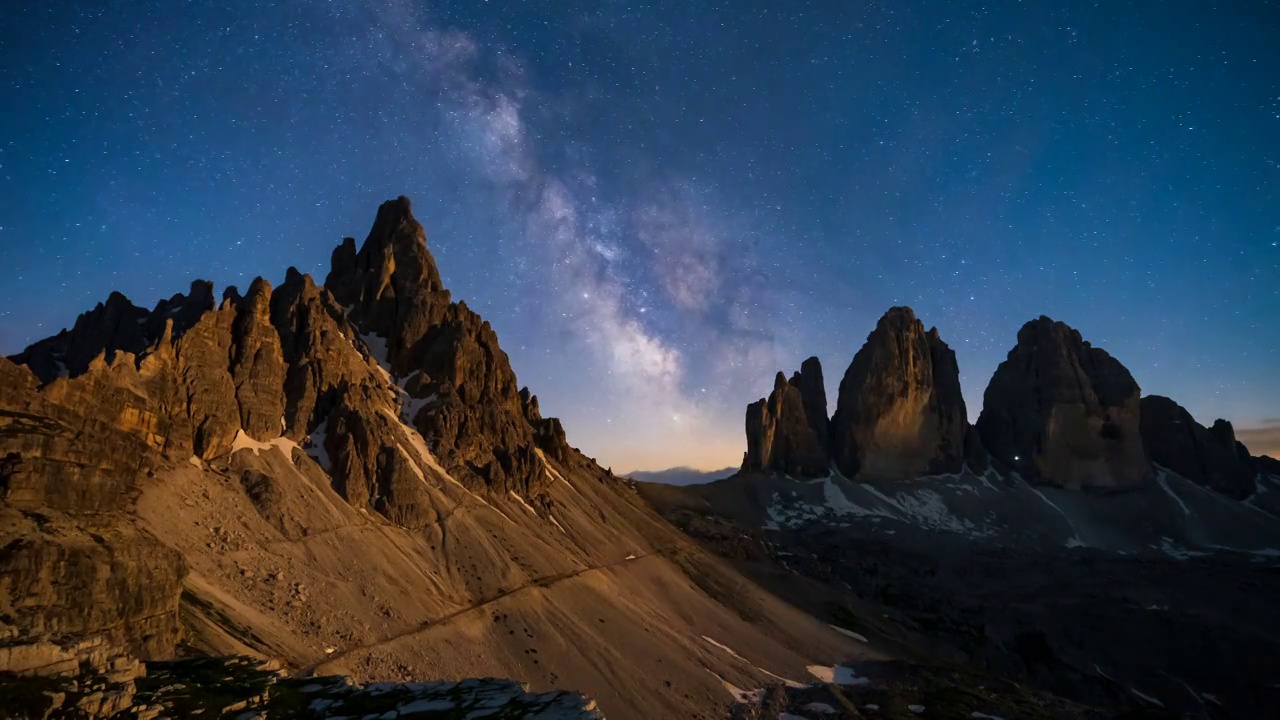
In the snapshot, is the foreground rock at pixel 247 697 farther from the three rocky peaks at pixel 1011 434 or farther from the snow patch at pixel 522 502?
the three rocky peaks at pixel 1011 434

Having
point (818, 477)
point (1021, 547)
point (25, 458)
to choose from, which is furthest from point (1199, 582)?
point (25, 458)

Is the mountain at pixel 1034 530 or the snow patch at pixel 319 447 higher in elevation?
the snow patch at pixel 319 447

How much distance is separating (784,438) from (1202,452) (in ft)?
388

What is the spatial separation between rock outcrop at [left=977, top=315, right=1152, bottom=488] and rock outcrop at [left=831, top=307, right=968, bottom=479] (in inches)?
690

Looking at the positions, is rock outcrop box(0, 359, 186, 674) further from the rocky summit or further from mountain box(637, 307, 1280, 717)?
the rocky summit

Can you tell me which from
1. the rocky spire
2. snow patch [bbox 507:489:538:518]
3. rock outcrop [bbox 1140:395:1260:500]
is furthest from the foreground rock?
rock outcrop [bbox 1140:395:1260:500]

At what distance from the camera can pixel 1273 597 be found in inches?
4542

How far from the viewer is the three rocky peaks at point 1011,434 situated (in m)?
185

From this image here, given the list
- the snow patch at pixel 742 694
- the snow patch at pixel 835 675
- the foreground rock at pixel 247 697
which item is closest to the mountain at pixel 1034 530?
the snow patch at pixel 835 675

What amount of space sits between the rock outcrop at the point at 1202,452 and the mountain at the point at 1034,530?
47cm

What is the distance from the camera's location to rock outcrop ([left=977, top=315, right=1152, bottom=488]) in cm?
18350

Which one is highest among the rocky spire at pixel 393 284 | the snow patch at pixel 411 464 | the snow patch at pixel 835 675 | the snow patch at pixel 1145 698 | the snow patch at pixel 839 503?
the rocky spire at pixel 393 284

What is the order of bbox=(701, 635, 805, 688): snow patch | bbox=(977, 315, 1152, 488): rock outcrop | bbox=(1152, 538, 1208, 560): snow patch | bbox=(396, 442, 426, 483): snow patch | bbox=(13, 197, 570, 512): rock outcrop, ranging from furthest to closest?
bbox=(977, 315, 1152, 488): rock outcrop → bbox=(1152, 538, 1208, 560): snow patch → bbox=(396, 442, 426, 483): snow patch → bbox=(701, 635, 805, 688): snow patch → bbox=(13, 197, 570, 512): rock outcrop

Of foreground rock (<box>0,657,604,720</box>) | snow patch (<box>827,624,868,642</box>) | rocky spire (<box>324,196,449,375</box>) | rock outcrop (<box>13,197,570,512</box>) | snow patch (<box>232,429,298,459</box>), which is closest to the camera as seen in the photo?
foreground rock (<box>0,657,604,720</box>)
